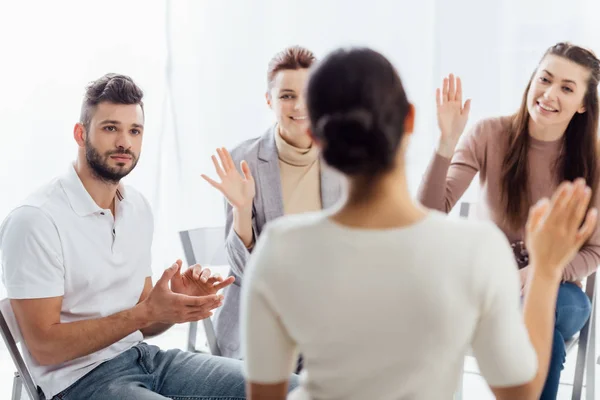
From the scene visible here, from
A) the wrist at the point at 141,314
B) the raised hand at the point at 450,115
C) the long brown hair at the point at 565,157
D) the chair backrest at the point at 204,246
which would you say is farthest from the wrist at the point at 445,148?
the wrist at the point at 141,314

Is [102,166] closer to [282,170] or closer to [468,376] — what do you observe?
[282,170]

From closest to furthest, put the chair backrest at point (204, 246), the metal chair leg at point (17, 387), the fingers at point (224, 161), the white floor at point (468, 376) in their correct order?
1. the metal chair leg at point (17, 387)
2. the fingers at point (224, 161)
3. the chair backrest at point (204, 246)
4. the white floor at point (468, 376)

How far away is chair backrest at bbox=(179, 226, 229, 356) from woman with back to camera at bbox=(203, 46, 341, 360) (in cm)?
14

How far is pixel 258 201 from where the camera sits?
2.06 m

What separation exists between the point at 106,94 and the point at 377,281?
114 centimetres

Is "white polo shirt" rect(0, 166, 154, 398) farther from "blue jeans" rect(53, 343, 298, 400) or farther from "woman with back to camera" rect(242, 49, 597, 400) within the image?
"woman with back to camera" rect(242, 49, 597, 400)

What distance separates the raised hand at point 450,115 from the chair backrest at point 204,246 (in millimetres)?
778

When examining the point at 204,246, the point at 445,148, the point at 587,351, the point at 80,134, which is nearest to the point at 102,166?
the point at 80,134

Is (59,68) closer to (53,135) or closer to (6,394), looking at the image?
(53,135)

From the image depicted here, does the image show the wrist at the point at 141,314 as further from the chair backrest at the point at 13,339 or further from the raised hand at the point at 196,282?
the chair backrest at the point at 13,339

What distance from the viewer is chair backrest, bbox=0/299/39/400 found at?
1512mm

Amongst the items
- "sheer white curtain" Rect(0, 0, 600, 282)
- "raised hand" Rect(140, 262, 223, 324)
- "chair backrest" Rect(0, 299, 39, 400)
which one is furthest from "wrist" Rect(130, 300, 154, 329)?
"sheer white curtain" Rect(0, 0, 600, 282)

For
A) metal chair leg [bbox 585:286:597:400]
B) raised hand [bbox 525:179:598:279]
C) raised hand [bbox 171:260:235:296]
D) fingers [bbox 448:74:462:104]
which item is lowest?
metal chair leg [bbox 585:286:597:400]

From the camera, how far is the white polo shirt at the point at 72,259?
1.50m
